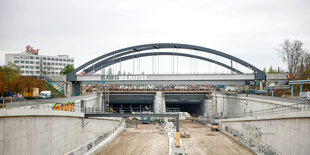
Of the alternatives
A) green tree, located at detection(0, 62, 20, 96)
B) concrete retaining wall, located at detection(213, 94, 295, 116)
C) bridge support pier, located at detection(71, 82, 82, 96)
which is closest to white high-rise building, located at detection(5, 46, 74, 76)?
bridge support pier, located at detection(71, 82, 82, 96)

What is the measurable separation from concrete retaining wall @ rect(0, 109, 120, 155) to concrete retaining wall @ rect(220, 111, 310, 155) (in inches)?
738

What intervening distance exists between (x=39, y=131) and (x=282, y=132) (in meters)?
20.0

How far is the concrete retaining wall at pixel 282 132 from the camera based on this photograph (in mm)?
18859

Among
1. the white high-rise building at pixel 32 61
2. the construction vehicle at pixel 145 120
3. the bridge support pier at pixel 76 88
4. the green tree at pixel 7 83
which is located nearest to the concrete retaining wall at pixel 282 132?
the construction vehicle at pixel 145 120

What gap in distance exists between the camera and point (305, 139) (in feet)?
60.8

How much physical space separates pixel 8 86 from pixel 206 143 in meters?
29.5

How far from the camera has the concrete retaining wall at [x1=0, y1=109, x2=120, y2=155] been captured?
16828 mm

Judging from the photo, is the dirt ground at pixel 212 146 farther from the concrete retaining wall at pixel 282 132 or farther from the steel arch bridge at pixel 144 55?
the steel arch bridge at pixel 144 55

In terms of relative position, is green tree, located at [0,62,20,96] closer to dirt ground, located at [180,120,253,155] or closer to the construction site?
the construction site

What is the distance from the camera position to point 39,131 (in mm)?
20250

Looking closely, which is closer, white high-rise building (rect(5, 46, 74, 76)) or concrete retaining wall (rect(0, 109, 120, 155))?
concrete retaining wall (rect(0, 109, 120, 155))

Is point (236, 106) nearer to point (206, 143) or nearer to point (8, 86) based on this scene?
point (206, 143)

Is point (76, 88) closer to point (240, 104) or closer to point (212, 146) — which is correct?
point (240, 104)

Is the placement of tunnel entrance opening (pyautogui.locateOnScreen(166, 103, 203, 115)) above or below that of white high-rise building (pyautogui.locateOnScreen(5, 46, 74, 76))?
below
